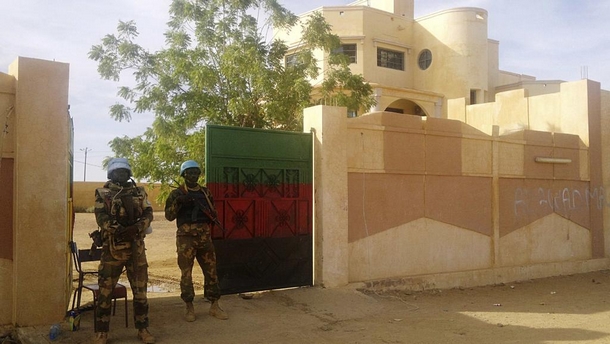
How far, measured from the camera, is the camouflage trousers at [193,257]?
5.96 meters

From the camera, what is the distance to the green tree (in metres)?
10.6

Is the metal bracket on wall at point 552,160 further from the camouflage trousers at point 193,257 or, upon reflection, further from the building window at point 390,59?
the building window at point 390,59

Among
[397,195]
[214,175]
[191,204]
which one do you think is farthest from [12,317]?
[397,195]

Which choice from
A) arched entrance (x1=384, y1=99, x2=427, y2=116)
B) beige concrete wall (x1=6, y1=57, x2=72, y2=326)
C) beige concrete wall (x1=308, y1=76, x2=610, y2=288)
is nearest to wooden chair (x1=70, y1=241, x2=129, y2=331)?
beige concrete wall (x1=6, y1=57, x2=72, y2=326)

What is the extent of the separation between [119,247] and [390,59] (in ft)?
74.7

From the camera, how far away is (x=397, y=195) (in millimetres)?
8602

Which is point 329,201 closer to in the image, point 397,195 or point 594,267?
point 397,195

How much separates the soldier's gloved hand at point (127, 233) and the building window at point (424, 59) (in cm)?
2373

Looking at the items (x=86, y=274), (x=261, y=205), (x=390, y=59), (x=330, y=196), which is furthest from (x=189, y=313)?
(x=390, y=59)

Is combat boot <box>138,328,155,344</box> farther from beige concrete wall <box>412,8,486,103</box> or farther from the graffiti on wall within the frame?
beige concrete wall <box>412,8,486,103</box>

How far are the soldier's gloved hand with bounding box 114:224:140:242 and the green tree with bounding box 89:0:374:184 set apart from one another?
507 centimetres

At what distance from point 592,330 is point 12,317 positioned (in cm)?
641

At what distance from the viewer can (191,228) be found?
5.96 metres

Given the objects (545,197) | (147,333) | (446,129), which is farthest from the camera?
(545,197)
